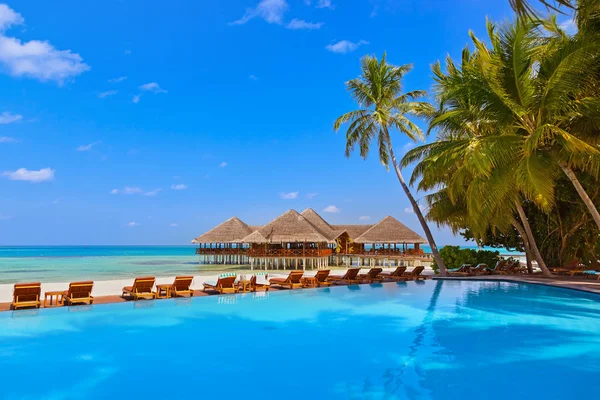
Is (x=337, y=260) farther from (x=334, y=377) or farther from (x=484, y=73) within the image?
(x=334, y=377)

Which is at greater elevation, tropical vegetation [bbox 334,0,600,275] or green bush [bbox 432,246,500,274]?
tropical vegetation [bbox 334,0,600,275]

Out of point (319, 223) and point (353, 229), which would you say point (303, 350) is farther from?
point (353, 229)

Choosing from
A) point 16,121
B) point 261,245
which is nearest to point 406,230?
point 261,245

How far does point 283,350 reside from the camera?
23.1ft

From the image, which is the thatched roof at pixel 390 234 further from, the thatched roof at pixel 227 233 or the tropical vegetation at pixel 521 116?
the tropical vegetation at pixel 521 116

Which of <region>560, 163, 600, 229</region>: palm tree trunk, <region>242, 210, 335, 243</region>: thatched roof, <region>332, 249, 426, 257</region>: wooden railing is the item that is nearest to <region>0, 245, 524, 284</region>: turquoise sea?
<region>242, 210, 335, 243</region>: thatched roof

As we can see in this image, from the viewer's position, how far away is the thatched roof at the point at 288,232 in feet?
93.7

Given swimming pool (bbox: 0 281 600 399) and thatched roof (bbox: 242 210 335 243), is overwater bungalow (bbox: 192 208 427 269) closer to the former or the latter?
thatched roof (bbox: 242 210 335 243)

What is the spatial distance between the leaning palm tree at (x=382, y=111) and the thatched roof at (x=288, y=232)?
33.2ft

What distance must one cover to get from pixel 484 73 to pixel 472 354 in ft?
23.5

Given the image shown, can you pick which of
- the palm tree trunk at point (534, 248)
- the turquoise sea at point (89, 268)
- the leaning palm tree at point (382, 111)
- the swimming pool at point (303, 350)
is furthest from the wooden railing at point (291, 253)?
the swimming pool at point (303, 350)

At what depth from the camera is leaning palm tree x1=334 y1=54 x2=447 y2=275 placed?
18609 mm

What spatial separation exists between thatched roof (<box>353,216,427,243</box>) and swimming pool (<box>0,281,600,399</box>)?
19.2m

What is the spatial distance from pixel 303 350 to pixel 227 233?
98.5 feet
